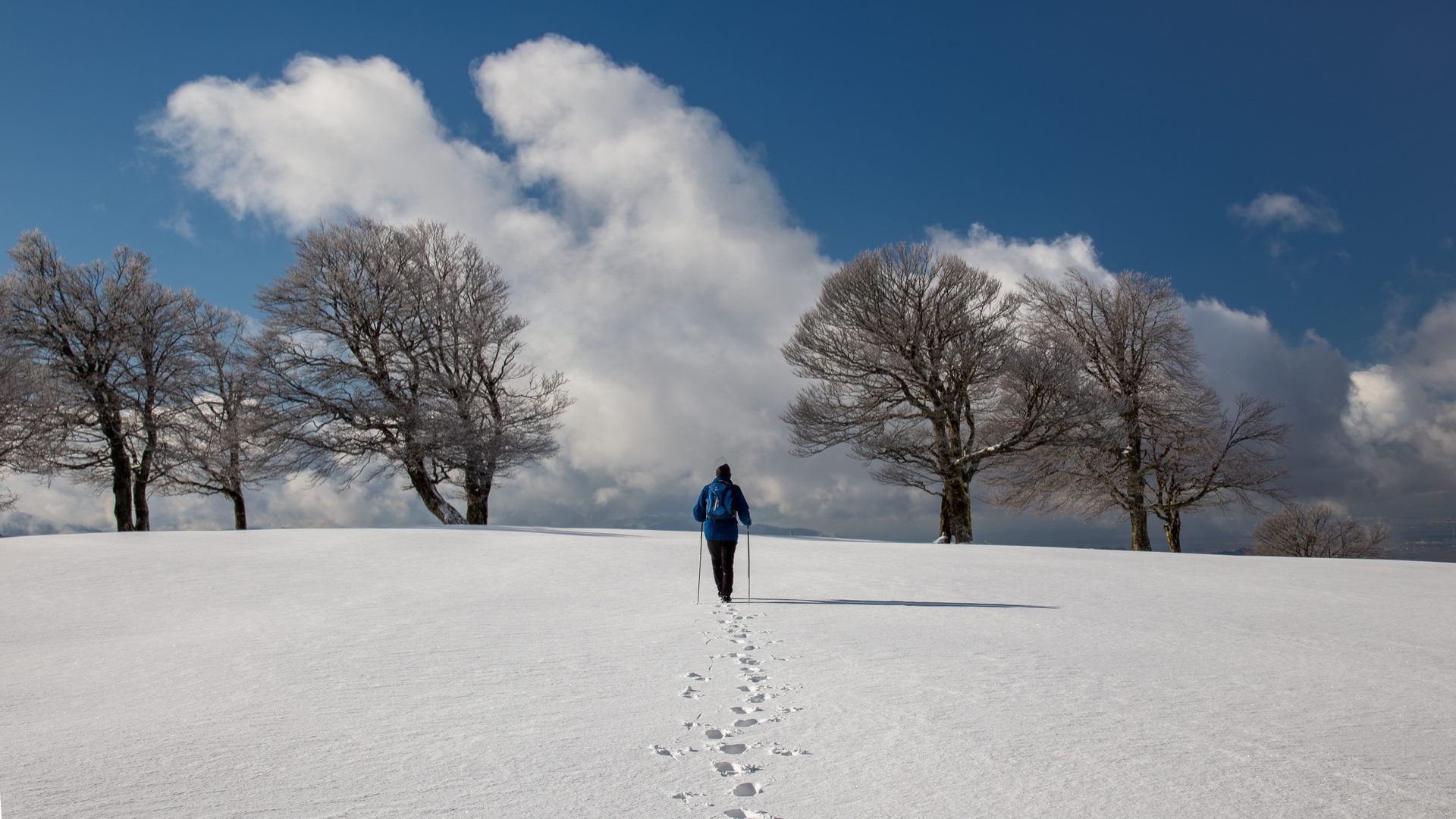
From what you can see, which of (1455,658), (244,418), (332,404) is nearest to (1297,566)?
(1455,658)

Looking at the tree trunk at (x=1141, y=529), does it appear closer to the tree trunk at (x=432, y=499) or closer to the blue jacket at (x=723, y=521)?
the blue jacket at (x=723, y=521)

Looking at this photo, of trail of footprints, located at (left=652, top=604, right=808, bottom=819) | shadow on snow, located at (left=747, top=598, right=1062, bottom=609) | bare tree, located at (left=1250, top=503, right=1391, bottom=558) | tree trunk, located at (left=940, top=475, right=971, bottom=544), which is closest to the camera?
trail of footprints, located at (left=652, top=604, right=808, bottom=819)

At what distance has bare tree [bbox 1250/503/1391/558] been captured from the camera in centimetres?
3092

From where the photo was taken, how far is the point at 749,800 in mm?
2596

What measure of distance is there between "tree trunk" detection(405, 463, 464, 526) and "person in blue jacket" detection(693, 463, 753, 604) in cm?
1497

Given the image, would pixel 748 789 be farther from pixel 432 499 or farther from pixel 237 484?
pixel 237 484

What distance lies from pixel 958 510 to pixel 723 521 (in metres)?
14.0

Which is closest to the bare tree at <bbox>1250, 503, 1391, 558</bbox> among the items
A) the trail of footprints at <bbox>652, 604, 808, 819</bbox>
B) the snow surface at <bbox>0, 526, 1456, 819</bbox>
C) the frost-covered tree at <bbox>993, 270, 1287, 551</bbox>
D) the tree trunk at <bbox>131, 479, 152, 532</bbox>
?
the frost-covered tree at <bbox>993, 270, 1287, 551</bbox>

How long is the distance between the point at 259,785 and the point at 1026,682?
3939 millimetres

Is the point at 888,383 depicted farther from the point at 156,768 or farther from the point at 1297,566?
the point at 156,768

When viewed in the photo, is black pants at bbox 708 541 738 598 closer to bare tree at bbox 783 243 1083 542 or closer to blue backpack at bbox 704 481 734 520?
blue backpack at bbox 704 481 734 520

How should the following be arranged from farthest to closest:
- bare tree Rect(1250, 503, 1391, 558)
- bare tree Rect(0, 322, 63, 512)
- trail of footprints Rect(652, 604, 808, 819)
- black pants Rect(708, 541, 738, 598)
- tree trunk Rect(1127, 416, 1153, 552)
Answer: bare tree Rect(1250, 503, 1391, 558) < tree trunk Rect(1127, 416, 1153, 552) < bare tree Rect(0, 322, 63, 512) < black pants Rect(708, 541, 738, 598) < trail of footprints Rect(652, 604, 808, 819)

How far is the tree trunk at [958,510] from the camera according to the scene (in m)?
20.3

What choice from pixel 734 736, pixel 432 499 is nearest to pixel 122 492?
pixel 432 499
